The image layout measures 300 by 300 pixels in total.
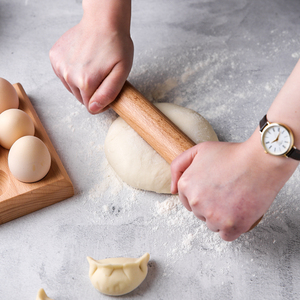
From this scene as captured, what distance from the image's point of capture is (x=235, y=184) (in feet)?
3.44

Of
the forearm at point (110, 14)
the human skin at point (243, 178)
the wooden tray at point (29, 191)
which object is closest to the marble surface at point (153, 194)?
the wooden tray at point (29, 191)

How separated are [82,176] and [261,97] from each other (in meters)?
1.11

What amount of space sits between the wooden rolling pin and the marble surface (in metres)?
0.25

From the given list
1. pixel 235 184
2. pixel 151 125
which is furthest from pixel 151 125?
pixel 235 184

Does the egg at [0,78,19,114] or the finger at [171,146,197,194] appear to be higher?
the finger at [171,146,197,194]

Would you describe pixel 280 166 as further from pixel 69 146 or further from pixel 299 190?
pixel 69 146

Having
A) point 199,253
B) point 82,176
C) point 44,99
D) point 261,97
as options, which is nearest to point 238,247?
point 199,253

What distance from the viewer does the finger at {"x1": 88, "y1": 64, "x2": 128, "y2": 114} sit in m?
1.46

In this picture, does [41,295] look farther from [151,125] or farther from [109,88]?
[109,88]

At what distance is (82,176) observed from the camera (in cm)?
154

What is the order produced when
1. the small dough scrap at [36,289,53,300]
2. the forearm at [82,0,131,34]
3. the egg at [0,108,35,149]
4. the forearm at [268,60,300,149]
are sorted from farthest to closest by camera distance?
1. the forearm at [82,0,131,34]
2. the egg at [0,108,35,149]
3. the small dough scrap at [36,289,53,300]
4. the forearm at [268,60,300,149]

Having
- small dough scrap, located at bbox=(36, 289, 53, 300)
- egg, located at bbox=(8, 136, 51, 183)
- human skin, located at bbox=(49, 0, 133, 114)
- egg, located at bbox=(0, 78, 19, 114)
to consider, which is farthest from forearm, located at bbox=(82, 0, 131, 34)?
small dough scrap, located at bbox=(36, 289, 53, 300)

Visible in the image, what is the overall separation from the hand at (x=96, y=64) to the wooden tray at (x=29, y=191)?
1.14 feet

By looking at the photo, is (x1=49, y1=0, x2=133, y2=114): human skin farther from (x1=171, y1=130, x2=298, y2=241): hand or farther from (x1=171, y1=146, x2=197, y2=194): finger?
(x1=171, y1=130, x2=298, y2=241): hand
